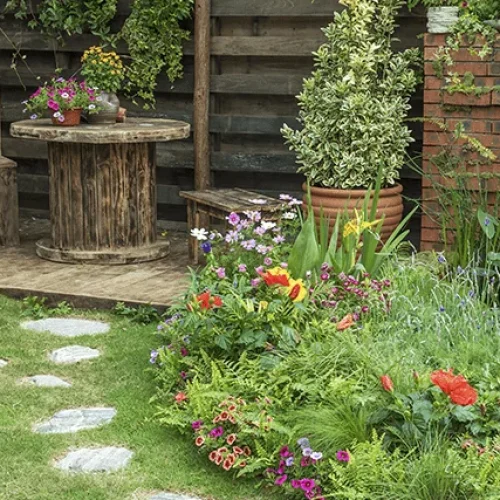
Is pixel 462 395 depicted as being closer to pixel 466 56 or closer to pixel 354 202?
pixel 354 202

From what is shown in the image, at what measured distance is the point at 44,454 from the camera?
388cm

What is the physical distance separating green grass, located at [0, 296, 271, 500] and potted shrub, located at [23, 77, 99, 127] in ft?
6.01

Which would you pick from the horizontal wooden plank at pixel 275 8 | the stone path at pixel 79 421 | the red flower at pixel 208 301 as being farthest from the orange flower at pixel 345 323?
the horizontal wooden plank at pixel 275 8

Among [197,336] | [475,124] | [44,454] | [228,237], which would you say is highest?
[475,124]

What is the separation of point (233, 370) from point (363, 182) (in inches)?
101

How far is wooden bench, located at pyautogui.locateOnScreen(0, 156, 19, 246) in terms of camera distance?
7.53 m

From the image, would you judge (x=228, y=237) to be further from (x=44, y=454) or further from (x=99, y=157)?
(x=99, y=157)

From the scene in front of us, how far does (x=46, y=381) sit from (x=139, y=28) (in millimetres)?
3735

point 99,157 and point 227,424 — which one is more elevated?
point 99,157

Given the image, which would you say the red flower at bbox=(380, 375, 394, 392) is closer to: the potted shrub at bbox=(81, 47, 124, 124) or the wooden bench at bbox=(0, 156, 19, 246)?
the potted shrub at bbox=(81, 47, 124, 124)

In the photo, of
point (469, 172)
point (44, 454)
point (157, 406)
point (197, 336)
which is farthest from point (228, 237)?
point (469, 172)

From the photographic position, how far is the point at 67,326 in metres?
5.66

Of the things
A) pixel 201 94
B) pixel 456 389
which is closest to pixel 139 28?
pixel 201 94

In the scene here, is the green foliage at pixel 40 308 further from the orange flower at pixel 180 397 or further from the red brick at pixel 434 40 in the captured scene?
the red brick at pixel 434 40
